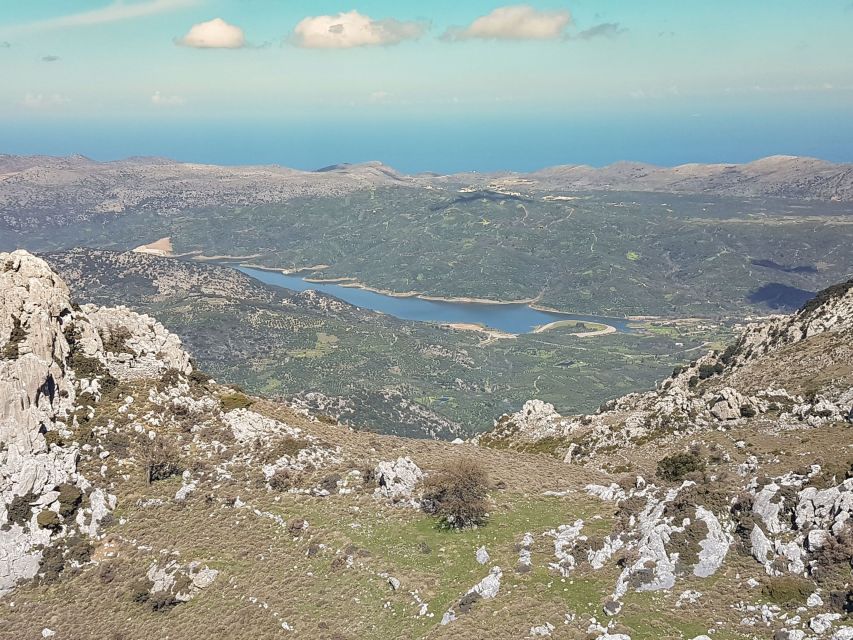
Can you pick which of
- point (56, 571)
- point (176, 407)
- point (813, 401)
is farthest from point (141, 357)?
point (813, 401)

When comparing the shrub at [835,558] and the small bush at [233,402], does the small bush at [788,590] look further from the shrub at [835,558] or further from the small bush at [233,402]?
the small bush at [233,402]

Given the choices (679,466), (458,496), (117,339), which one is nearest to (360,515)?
(458,496)

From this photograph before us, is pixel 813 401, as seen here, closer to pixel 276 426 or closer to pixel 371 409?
pixel 276 426

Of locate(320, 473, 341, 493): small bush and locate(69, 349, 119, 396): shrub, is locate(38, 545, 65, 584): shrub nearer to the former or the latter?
locate(69, 349, 119, 396): shrub

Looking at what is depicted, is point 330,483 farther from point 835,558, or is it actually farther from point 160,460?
point 835,558

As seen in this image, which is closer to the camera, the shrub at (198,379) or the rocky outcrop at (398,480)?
the rocky outcrop at (398,480)

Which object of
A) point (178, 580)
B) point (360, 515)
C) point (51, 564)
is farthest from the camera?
point (360, 515)

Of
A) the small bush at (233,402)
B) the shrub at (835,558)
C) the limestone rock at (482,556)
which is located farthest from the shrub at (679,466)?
the small bush at (233,402)
